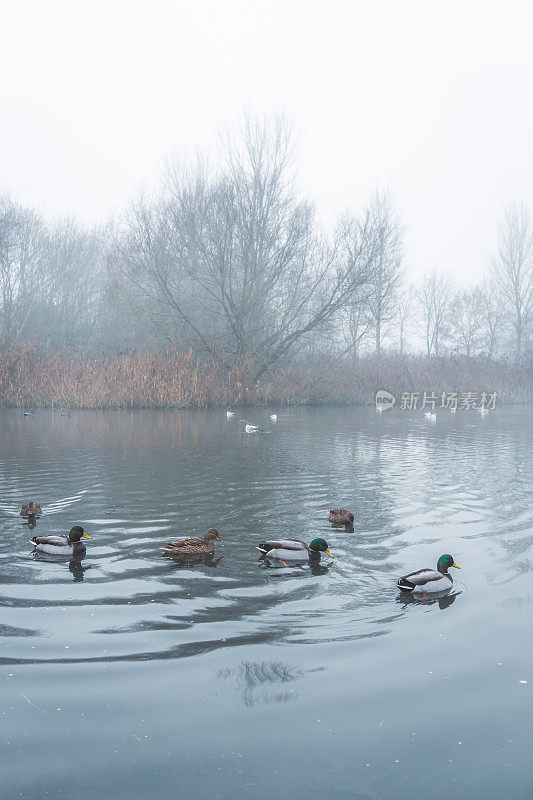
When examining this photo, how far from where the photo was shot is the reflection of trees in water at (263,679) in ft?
12.5

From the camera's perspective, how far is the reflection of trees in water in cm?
382

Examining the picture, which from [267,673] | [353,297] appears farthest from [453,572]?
[353,297]

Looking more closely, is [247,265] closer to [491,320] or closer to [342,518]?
[342,518]

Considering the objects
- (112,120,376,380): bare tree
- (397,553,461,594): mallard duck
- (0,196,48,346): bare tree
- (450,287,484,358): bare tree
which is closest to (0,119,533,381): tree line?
(112,120,376,380): bare tree

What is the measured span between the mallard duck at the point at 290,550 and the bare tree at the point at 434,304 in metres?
50.5

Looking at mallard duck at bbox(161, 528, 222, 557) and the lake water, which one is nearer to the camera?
the lake water

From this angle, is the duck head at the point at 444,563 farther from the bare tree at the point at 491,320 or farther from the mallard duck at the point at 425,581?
the bare tree at the point at 491,320

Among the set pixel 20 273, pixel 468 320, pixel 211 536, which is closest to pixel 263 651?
pixel 211 536

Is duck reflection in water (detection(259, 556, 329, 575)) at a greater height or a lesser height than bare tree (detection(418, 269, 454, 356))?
lesser

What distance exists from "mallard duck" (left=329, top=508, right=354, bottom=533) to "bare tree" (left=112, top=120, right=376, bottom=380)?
20.5m

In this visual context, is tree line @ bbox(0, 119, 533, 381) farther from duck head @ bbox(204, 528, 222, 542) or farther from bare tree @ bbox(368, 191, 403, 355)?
duck head @ bbox(204, 528, 222, 542)

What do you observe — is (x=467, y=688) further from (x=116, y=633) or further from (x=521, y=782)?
(x=116, y=633)

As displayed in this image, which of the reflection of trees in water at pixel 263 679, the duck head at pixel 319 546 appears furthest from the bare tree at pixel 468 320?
the reflection of trees in water at pixel 263 679

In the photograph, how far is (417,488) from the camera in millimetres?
10094
